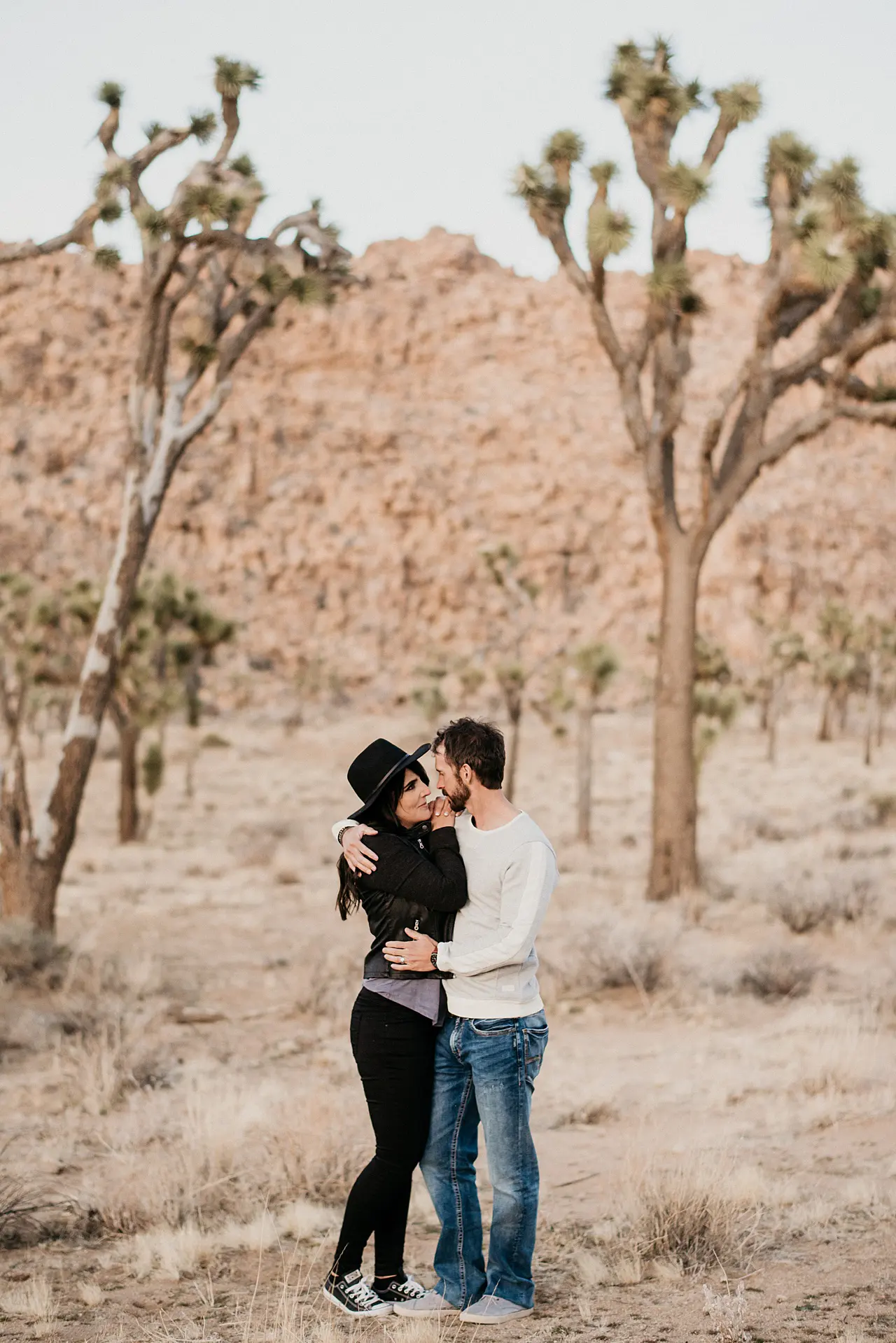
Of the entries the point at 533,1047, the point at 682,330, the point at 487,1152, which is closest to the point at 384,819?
the point at 533,1047

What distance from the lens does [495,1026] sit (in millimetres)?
3385

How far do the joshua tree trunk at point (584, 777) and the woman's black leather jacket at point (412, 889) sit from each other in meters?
17.2

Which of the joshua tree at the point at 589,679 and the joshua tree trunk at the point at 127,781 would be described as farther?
the joshua tree at the point at 589,679

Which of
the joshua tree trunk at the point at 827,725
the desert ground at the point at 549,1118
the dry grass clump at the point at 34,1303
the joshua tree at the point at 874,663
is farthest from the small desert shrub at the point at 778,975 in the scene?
the joshua tree trunk at the point at 827,725

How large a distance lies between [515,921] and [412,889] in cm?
30

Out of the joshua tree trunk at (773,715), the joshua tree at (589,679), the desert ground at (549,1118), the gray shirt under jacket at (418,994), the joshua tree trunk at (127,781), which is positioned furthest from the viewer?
the joshua tree trunk at (773,715)

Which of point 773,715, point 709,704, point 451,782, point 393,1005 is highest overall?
point 709,704

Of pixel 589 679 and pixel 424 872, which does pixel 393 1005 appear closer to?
pixel 424 872

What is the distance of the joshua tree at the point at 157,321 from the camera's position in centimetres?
888

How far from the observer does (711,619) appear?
208 ft

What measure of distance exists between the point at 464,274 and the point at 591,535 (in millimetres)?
28078

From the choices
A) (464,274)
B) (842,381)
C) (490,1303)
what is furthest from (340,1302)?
(464,274)

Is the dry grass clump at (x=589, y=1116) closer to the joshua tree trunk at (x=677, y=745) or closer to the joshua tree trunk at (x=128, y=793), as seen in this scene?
the joshua tree trunk at (x=677, y=745)

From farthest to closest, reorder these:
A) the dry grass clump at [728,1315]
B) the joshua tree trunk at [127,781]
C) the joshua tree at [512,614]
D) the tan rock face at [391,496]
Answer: the tan rock face at [391,496]
the joshua tree at [512,614]
the joshua tree trunk at [127,781]
the dry grass clump at [728,1315]
